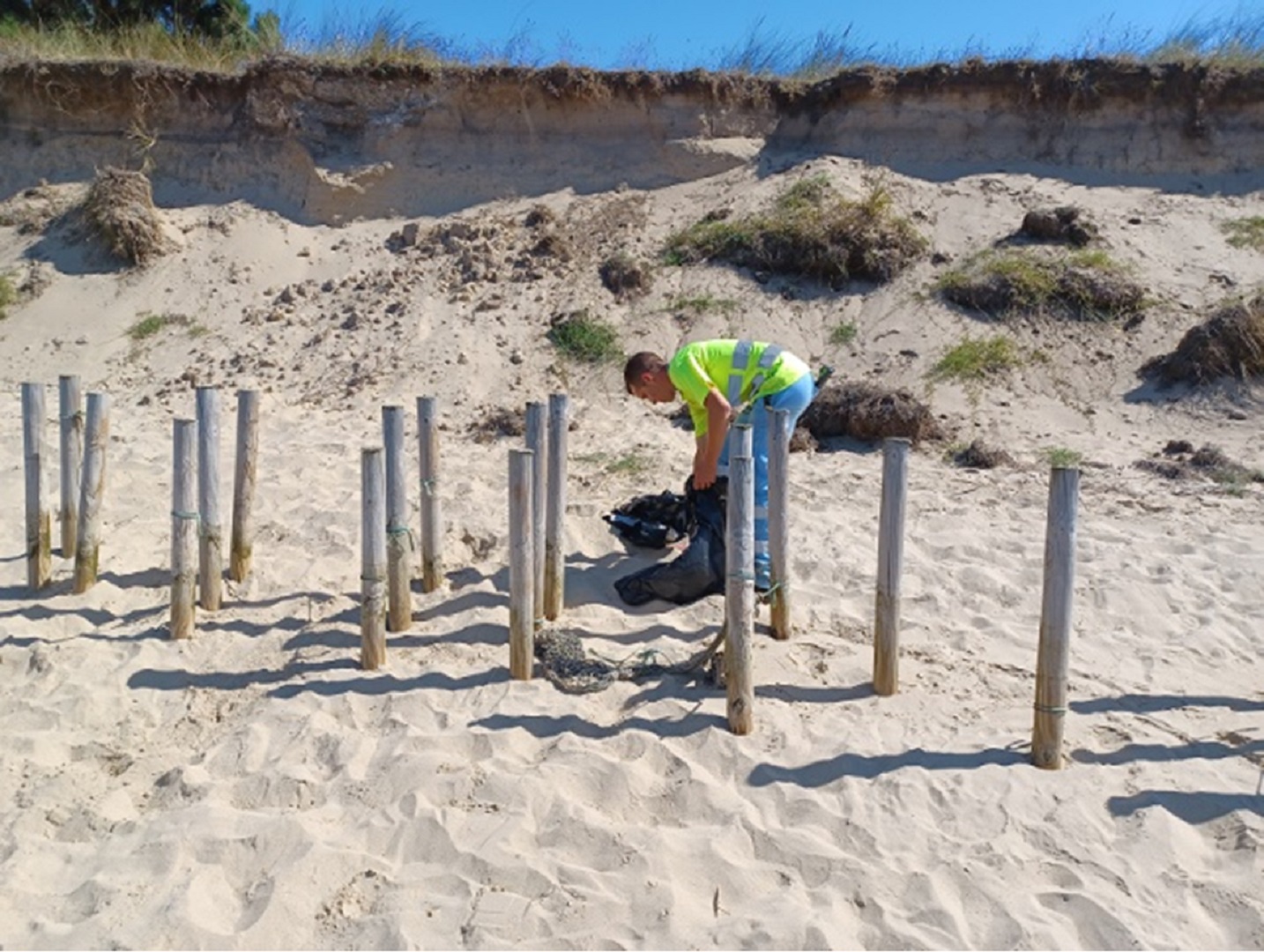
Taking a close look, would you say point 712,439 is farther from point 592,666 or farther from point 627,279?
point 627,279

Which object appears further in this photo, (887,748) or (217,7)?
(217,7)

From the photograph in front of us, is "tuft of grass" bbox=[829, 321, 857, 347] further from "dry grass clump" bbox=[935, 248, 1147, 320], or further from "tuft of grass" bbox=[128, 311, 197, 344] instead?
"tuft of grass" bbox=[128, 311, 197, 344]

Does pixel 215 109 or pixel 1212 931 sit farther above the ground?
pixel 215 109

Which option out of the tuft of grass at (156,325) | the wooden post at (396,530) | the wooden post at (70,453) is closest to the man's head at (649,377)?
the wooden post at (396,530)

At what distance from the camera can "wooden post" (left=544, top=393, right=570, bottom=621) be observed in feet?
16.6

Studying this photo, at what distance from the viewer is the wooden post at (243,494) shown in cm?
533

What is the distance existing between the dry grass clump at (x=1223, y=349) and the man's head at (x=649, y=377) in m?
5.96

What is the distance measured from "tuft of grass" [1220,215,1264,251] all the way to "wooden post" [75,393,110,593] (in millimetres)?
10707

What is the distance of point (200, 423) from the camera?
16.1 ft

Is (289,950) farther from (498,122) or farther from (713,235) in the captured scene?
(498,122)

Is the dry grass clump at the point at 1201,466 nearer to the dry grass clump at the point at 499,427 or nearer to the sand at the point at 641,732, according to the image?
the sand at the point at 641,732

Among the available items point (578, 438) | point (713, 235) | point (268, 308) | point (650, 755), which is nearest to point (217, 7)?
point (268, 308)

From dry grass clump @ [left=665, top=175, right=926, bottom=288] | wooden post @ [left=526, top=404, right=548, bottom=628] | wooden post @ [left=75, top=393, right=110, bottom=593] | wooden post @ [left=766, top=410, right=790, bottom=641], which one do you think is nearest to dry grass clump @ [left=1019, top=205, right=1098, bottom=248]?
dry grass clump @ [left=665, top=175, right=926, bottom=288]

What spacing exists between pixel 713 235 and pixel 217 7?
37.9ft
